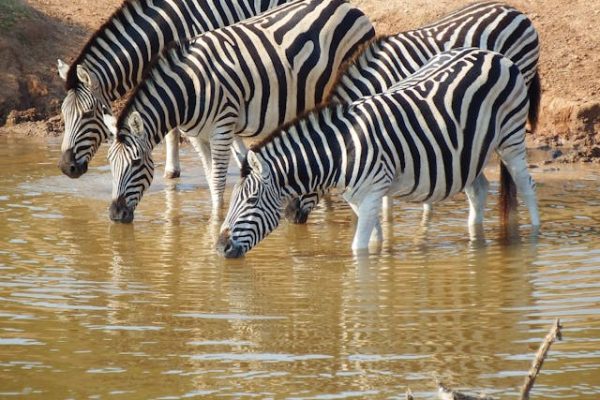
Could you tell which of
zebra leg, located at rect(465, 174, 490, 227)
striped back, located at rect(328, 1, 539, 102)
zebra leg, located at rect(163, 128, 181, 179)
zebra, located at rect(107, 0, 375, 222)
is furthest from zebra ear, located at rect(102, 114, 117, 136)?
zebra leg, located at rect(465, 174, 490, 227)

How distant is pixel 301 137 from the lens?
10547mm

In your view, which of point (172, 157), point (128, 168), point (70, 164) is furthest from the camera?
point (172, 157)

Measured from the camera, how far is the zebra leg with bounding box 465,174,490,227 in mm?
11734

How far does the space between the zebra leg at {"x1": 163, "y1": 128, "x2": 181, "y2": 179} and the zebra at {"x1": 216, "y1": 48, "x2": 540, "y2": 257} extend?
12.5ft

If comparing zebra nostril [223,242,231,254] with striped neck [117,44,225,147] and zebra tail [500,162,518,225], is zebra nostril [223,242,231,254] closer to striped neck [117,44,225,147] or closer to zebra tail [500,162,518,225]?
striped neck [117,44,225,147]

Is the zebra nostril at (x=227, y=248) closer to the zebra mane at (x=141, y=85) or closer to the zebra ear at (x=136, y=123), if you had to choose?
the zebra ear at (x=136, y=123)

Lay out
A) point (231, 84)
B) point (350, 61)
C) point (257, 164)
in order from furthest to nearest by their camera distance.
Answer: point (231, 84) < point (350, 61) < point (257, 164)

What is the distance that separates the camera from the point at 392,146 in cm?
1064

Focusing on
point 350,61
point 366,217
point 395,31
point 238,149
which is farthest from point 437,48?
point 395,31

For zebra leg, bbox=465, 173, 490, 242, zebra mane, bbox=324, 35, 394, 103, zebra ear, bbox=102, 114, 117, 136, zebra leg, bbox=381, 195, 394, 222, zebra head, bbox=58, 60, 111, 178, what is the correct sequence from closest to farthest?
zebra mane, bbox=324, 35, 394, 103 → zebra leg, bbox=465, 173, 490, 242 → zebra leg, bbox=381, 195, 394, 222 → zebra ear, bbox=102, 114, 117, 136 → zebra head, bbox=58, 60, 111, 178

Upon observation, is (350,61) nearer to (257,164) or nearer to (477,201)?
(477,201)

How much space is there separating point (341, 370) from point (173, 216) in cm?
543

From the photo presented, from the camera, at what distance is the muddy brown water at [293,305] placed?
24.4 feet

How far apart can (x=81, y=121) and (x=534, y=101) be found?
14.0 feet
